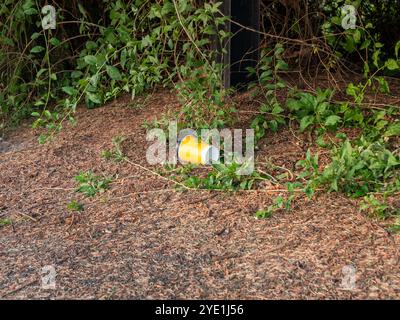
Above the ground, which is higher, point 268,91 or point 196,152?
point 268,91

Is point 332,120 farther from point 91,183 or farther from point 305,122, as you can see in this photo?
point 91,183

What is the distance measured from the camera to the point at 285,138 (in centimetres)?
429

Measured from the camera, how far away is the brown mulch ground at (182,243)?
9.09 feet

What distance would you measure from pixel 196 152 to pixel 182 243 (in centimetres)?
94

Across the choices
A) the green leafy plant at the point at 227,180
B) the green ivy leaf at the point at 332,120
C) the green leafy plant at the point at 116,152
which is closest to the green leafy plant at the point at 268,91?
the green ivy leaf at the point at 332,120

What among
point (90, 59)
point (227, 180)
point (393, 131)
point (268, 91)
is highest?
point (90, 59)

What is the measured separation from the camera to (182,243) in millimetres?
3174

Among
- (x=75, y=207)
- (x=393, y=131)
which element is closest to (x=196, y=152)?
(x=75, y=207)

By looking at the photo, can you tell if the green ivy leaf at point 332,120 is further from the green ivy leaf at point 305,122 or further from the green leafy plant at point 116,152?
the green leafy plant at point 116,152

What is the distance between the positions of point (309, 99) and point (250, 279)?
73.0 inches

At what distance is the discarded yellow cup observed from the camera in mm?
4012

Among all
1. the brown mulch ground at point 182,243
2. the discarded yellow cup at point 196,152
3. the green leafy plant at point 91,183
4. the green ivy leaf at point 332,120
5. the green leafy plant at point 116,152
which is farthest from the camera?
the green leafy plant at point 116,152

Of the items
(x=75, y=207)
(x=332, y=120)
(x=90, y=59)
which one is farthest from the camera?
(x=90, y=59)

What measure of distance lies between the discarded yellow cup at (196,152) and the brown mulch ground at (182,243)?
0.76 feet
